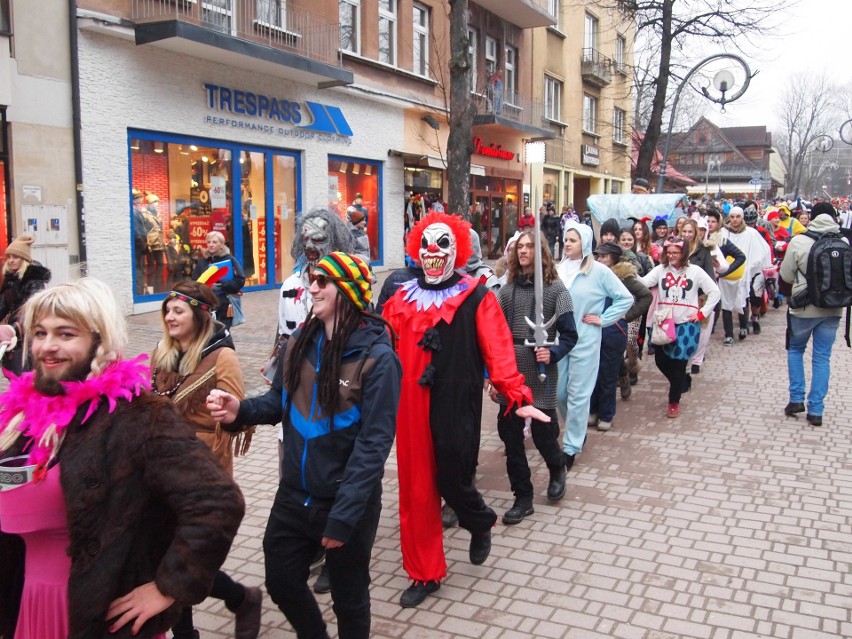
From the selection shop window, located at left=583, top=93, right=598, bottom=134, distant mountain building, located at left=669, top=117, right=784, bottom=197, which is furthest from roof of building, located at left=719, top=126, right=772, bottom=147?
shop window, located at left=583, top=93, right=598, bottom=134

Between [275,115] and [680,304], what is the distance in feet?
34.9

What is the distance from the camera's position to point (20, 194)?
11.0m

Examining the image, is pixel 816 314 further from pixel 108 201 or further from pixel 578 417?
pixel 108 201

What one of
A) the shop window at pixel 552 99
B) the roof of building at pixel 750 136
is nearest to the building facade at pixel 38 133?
the shop window at pixel 552 99

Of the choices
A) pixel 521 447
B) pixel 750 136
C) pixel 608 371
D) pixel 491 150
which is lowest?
pixel 521 447

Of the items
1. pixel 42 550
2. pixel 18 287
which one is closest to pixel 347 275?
pixel 42 550

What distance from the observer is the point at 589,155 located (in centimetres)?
3319

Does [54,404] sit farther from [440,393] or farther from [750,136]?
[750,136]

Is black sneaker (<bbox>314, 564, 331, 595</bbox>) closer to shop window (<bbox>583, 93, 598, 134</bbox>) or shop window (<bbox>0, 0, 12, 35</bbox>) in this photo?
shop window (<bbox>0, 0, 12, 35</bbox>)

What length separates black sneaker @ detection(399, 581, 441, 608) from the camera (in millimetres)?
3863

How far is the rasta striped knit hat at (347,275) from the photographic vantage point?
9.96 feet

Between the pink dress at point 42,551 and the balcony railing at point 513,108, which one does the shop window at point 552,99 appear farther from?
the pink dress at point 42,551

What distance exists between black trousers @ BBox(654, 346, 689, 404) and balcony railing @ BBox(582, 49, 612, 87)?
85.7ft

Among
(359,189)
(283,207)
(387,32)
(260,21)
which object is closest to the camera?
(260,21)
